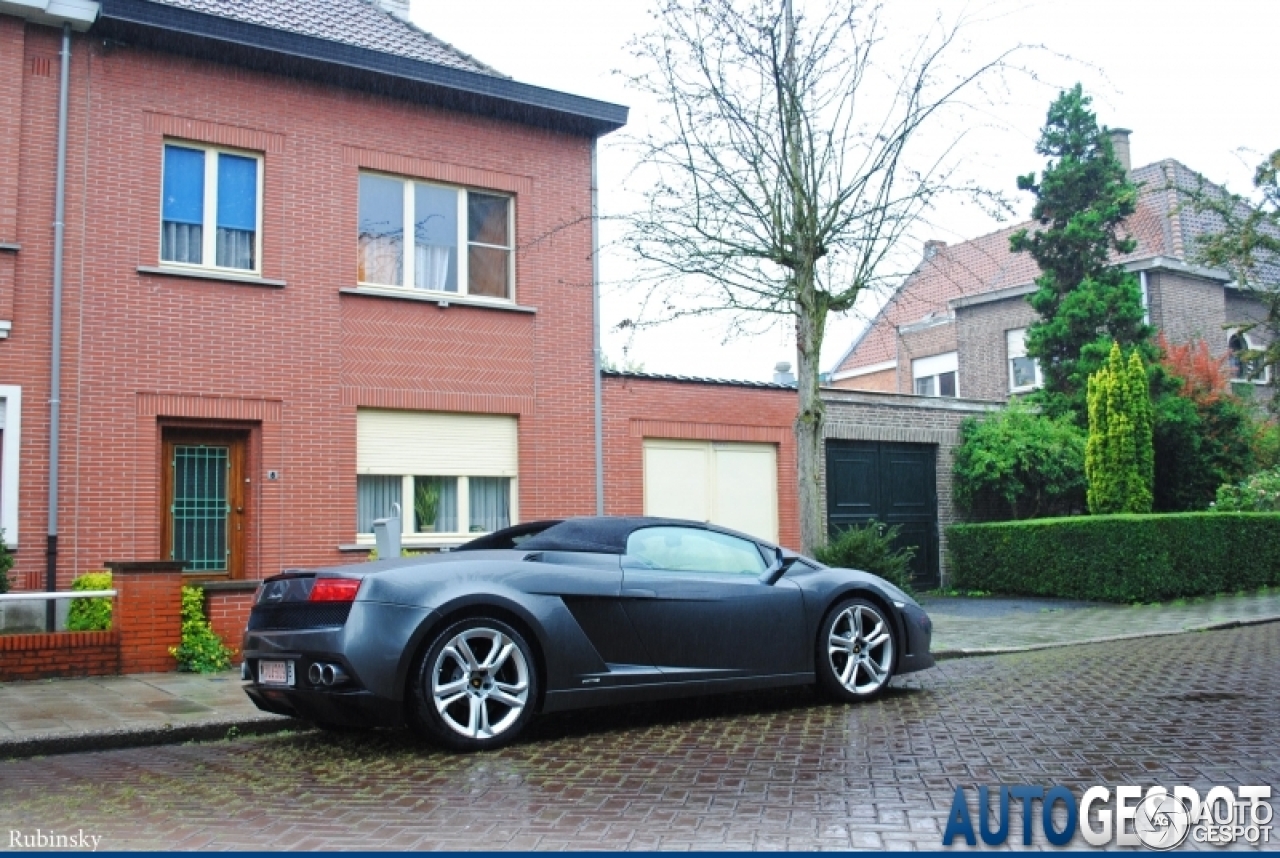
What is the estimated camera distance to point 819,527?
13.5m

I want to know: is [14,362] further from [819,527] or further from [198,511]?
[819,527]

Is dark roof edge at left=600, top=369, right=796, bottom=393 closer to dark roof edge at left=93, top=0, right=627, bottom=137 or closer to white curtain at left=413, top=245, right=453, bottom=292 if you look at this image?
white curtain at left=413, top=245, right=453, bottom=292

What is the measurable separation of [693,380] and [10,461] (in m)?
8.43

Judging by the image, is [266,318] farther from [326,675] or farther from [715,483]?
[326,675]

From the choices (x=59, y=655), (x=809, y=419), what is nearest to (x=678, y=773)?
(x=59, y=655)

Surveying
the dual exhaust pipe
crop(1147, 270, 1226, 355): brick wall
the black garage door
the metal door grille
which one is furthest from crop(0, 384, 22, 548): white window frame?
crop(1147, 270, 1226, 355): brick wall

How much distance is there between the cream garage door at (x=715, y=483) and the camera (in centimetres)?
1612

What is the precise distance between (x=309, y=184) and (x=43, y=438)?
406 cm

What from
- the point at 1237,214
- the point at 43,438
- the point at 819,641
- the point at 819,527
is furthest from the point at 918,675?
the point at 1237,214

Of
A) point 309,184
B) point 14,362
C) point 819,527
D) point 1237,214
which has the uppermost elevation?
point 1237,214

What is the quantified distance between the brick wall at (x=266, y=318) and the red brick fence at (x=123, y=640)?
1.85m

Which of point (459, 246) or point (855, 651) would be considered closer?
point (855, 651)

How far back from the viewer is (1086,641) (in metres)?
12.6

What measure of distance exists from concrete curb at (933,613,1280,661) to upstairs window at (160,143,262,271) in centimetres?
857
